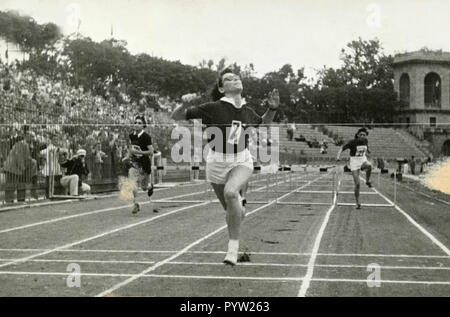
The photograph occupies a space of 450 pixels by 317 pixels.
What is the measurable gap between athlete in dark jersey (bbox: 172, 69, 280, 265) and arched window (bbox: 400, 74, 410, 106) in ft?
303

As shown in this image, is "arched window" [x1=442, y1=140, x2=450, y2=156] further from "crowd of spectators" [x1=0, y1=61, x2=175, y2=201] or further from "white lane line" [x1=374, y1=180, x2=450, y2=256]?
"white lane line" [x1=374, y1=180, x2=450, y2=256]

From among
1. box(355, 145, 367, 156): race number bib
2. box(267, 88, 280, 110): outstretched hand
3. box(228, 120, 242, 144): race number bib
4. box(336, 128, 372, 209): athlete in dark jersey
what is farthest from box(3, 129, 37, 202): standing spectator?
box(267, 88, 280, 110): outstretched hand

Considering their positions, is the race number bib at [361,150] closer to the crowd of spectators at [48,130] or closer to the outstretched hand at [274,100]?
the crowd of spectators at [48,130]

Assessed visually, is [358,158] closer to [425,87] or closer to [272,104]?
[272,104]

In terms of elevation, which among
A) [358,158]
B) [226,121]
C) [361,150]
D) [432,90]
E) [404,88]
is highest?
[404,88]

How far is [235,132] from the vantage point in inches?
409

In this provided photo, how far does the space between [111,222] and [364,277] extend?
852 cm

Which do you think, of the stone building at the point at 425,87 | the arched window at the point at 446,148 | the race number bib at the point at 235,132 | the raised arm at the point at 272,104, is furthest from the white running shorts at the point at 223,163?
the stone building at the point at 425,87

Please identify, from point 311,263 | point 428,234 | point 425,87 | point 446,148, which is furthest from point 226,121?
point 425,87

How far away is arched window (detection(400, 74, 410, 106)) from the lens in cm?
10168

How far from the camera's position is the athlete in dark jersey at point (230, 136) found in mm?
10273

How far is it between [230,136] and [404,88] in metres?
96.2

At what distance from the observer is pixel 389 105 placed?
317ft

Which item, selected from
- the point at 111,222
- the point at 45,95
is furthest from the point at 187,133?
the point at 111,222
